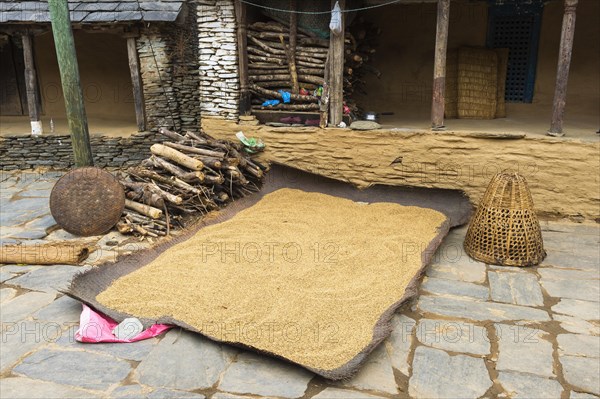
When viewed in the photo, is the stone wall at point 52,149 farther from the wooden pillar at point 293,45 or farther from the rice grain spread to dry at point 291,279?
the rice grain spread to dry at point 291,279

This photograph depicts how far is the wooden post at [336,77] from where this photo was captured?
6637 mm

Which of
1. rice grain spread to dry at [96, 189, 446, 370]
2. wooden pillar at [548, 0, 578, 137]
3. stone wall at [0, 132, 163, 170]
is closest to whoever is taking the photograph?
rice grain spread to dry at [96, 189, 446, 370]

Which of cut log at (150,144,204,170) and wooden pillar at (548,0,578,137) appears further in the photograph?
cut log at (150,144,204,170)

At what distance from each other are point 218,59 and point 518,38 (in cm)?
489

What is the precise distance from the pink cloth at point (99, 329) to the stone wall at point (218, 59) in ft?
14.2

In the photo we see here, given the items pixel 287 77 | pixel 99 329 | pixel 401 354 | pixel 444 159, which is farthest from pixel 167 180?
pixel 401 354

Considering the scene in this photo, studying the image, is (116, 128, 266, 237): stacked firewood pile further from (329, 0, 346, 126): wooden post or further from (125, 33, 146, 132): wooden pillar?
(125, 33, 146, 132): wooden pillar

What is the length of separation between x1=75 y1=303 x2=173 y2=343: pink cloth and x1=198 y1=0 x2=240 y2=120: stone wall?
4.32 meters

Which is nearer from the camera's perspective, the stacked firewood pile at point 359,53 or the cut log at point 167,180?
the cut log at point 167,180

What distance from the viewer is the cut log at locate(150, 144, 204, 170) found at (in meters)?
5.94

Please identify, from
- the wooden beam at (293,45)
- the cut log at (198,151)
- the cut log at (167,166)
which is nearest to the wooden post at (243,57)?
the wooden beam at (293,45)

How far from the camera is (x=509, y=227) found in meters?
4.69

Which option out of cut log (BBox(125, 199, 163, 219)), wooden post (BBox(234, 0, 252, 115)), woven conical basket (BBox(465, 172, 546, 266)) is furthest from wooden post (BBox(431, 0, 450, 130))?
cut log (BBox(125, 199, 163, 219))

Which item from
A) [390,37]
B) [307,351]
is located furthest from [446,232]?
[390,37]
